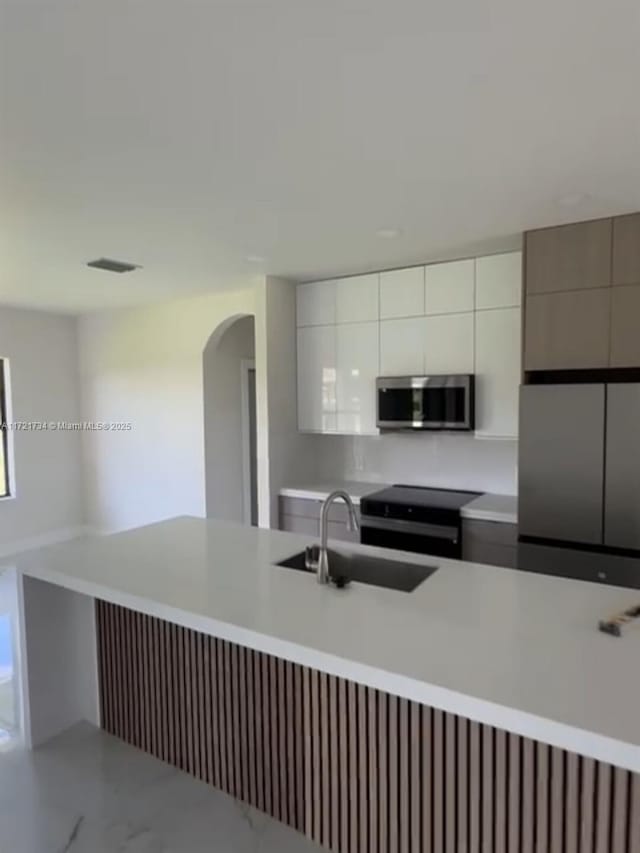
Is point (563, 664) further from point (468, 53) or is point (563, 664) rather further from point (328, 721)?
point (468, 53)

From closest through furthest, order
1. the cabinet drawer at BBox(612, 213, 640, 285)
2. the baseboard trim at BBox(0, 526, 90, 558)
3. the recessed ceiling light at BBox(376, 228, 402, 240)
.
Result: the cabinet drawer at BBox(612, 213, 640, 285) < the recessed ceiling light at BBox(376, 228, 402, 240) < the baseboard trim at BBox(0, 526, 90, 558)

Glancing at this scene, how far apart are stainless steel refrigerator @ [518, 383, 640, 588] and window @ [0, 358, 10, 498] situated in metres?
5.08

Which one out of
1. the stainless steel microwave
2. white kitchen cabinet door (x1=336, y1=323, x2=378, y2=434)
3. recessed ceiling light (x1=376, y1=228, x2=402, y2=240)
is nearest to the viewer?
recessed ceiling light (x1=376, y1=228, x2=402, y2=240)

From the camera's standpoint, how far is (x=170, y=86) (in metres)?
1.62

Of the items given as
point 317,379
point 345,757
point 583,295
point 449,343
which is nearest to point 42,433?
point 317,379

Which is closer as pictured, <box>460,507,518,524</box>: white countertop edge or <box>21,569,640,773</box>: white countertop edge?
<box>21,569,640,773</box>: white countertop edge

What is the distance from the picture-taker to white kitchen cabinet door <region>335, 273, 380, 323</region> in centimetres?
412

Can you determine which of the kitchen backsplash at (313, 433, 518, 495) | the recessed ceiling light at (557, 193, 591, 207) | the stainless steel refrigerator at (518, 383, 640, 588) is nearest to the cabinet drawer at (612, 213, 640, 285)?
the recessed ceiling light at (557, 193, 591, 207)

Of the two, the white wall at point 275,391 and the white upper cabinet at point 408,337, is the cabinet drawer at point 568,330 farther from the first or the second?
the white wall at point 275,391

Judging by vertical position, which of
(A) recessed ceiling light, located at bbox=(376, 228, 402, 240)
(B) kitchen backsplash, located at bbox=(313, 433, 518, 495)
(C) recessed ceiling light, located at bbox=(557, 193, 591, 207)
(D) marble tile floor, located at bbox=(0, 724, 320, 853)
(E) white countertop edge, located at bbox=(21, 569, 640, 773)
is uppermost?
(A) recessed ceiling light, located at bbox=(376, 228, 402, 240)

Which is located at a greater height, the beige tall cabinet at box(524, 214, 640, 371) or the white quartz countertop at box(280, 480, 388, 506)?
the beige tall cabinet at box(524, 214, 640, 371)

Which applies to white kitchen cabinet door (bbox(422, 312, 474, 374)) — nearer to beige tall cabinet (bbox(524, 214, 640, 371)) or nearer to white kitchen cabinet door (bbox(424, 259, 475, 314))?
white kitchen cabinet door (bbox(424, 259, 475, 314))

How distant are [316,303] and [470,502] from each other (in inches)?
78.9

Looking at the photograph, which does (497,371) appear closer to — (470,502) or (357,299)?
(470,502)
